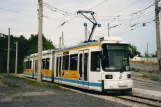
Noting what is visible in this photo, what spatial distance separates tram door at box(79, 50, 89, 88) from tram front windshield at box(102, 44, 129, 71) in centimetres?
195

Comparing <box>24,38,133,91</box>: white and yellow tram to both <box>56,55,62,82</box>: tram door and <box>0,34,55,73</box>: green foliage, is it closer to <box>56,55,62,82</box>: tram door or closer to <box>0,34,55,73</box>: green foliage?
<box>56,55,62,82</box>: tram door

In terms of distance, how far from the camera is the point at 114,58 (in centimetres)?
1756

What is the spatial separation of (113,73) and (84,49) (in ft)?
10.6

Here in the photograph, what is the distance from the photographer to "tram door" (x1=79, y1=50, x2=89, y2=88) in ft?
63.0

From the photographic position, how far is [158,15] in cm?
3173

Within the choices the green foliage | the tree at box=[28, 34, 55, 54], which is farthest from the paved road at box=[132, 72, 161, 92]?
the tree at box=[28, 34, 55, 54]

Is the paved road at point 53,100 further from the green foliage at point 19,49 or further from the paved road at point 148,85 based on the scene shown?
the green foliage at point 19,49

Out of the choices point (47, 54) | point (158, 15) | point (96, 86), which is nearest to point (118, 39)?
point (96, 86)

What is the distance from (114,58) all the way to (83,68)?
109 inches

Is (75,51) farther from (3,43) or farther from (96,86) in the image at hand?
(3,43)

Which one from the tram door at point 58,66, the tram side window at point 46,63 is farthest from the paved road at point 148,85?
the tram side window at point 46,63

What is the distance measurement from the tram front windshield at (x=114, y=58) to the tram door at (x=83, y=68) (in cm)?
195

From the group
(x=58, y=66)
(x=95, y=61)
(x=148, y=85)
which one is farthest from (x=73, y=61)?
(x=148, y=85)

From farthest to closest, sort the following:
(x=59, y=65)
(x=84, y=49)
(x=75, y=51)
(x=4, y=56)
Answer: (x=4, y=56)
(x=59, y=65)
(x=75, y=51)
(x=84, y=49)
